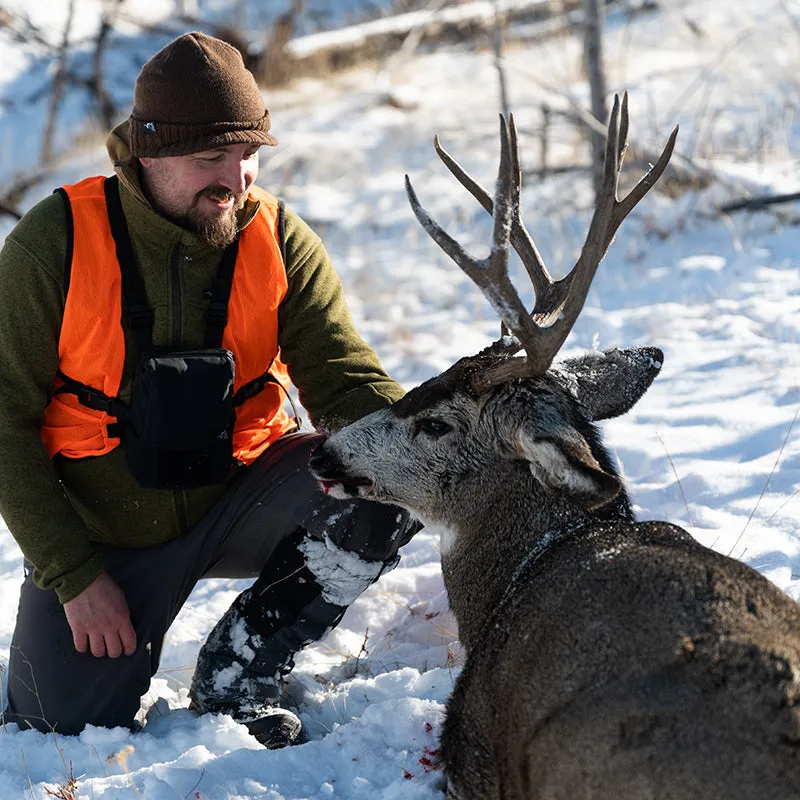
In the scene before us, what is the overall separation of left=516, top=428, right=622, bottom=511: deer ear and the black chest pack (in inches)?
48.8

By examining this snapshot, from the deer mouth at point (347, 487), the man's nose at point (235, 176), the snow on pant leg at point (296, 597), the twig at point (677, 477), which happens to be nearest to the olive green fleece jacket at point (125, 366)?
the man's nose at point (235, 176)

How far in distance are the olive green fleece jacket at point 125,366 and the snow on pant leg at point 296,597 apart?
389 millimetres

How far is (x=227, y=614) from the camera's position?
429cm

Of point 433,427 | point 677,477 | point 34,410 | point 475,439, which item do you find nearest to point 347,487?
point 433,427

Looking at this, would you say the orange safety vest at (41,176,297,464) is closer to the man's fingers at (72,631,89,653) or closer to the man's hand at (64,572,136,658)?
the man's hand at (64,572,136,658)

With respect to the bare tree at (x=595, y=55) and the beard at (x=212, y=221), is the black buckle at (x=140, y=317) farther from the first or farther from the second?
the bare tree at (x=595, y=55)

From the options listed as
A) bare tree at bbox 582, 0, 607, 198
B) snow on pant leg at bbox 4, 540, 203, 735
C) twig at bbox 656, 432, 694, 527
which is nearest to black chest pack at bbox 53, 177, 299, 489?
snow on pant leg at bbox 4, 540, 203, 735

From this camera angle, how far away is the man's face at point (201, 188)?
4.15 m

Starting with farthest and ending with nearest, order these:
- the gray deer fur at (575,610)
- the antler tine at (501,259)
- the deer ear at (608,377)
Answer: the deer ear at (608,377) → the antler tine at (501,259) → the gray deer fur at (575,610)

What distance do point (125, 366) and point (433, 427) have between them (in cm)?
118

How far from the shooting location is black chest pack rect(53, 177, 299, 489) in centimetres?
401

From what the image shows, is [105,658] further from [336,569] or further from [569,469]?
[569,469]

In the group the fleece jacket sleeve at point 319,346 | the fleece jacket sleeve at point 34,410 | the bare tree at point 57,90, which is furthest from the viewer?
the bare tree at point 57,90

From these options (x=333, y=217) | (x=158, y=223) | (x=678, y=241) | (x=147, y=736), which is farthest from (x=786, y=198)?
(x=147, y=736)
